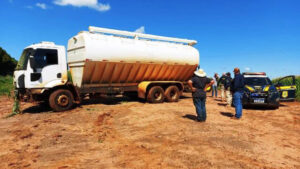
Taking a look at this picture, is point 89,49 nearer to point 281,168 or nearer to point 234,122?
point 234,122

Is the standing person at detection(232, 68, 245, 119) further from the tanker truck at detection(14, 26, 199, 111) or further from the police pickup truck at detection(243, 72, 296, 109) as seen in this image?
the tanker truck at detection(14, 26, 199, 111)

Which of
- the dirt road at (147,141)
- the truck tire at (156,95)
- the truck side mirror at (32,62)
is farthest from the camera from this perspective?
the truck tire at (156,95)

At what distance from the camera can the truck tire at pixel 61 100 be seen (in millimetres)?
8609

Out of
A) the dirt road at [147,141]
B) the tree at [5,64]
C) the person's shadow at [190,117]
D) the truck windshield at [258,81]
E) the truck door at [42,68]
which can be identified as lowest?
the dirt road at [147,141]

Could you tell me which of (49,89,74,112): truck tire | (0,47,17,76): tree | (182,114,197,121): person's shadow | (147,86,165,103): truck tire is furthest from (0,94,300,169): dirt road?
(0,47,17,76): tree

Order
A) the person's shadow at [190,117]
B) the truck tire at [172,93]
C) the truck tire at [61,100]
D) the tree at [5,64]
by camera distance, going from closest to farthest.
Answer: the person's shadow at [190,117]
the truck tire at [61,100]
the truck tire at [172,93]
the tree at [5,64]

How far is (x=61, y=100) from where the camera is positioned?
8.83m

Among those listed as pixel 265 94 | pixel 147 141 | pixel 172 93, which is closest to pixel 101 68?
pixel 172 93

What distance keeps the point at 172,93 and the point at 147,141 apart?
7.12m

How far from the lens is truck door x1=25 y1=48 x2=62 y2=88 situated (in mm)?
8289

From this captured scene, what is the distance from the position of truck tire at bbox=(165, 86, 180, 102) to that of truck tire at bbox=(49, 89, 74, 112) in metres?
5.40

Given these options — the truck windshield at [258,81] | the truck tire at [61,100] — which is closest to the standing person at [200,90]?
the truck windshield at [258,81]

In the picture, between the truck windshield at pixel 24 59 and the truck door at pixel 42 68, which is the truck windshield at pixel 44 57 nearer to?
the truck door at pixel 42 68

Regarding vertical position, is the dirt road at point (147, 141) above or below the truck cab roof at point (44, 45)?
below
